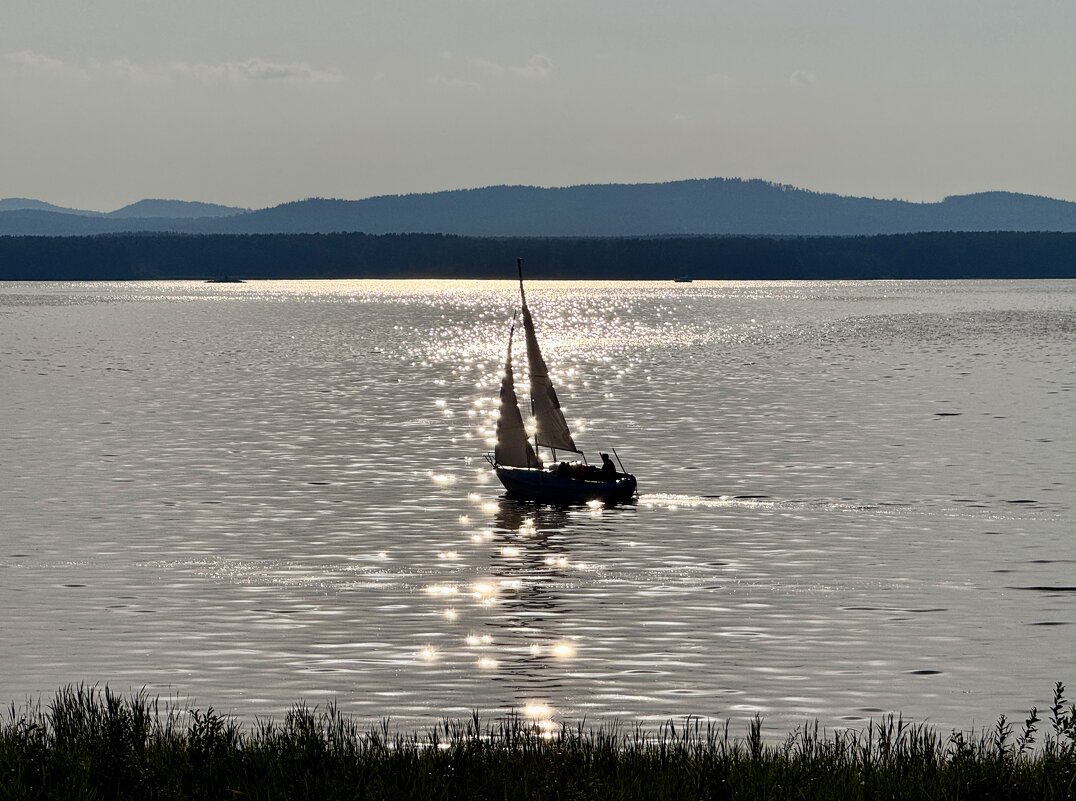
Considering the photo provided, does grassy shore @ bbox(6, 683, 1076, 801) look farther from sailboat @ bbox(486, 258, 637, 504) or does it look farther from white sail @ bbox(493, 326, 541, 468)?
white sail @ bbox(493, 326, 541, 468)

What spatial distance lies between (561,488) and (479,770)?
38.2 meters

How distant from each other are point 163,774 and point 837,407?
279 feet

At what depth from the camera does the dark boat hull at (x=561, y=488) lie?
58375 millimetres

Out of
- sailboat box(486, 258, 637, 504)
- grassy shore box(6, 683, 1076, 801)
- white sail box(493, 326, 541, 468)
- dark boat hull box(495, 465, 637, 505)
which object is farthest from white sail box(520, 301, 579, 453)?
grassy shore box(6, 683, 1076, 801)

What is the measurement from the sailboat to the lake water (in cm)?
85

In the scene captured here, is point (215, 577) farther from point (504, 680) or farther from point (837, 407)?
point (837, 407)

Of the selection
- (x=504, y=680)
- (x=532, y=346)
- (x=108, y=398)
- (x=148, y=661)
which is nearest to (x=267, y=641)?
(x=148, y=661)

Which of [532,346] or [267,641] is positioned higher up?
[532,346]

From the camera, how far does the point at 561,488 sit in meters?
59.2

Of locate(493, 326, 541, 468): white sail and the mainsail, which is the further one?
locate(493, 326, 541, 468): white sail


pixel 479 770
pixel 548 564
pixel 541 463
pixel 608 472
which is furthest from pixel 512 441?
pixel 479 770

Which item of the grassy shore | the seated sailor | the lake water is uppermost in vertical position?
the grassy shore

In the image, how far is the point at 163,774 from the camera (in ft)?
68.8

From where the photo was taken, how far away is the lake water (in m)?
31.9
